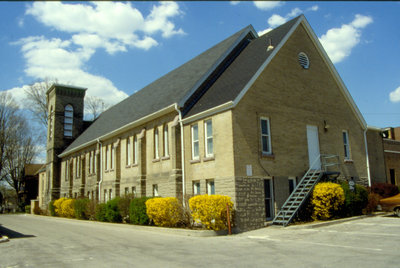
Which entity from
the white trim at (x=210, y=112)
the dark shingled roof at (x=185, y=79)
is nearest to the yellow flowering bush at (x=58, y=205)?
the dark shingled roof at (x=185, y=79)

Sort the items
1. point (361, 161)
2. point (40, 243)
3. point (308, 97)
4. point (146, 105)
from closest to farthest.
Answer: point (40, 243) < point (308, 97) < point (361, 161) < point (146, 105)

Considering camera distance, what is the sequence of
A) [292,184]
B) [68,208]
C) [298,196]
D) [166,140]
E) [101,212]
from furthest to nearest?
→ [68,208] → [101,212] → [166,140] → [292,184] → [298,196]

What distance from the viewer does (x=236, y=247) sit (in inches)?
459

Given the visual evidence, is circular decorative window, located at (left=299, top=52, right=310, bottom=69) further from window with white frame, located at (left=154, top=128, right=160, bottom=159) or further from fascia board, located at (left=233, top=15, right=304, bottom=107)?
window with white frame, located at (left=154, top=128, right=160, bottom=159)

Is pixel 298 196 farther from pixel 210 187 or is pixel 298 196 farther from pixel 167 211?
pixel 167 211

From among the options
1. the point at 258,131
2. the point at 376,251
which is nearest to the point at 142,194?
the point at 258,131

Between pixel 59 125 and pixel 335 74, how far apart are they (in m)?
32.9

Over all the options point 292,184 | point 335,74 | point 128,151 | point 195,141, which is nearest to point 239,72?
point 195,141

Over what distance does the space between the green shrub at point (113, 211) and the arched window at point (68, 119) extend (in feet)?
80.7

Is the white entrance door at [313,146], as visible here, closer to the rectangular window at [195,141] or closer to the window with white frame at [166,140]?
the rectangular window at [195,141]

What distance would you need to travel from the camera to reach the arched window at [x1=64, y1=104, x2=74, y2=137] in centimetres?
4434

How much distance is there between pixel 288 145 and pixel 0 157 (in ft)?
155

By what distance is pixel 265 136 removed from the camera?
727 inches

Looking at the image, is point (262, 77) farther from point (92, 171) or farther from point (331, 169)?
point (92, 171)
